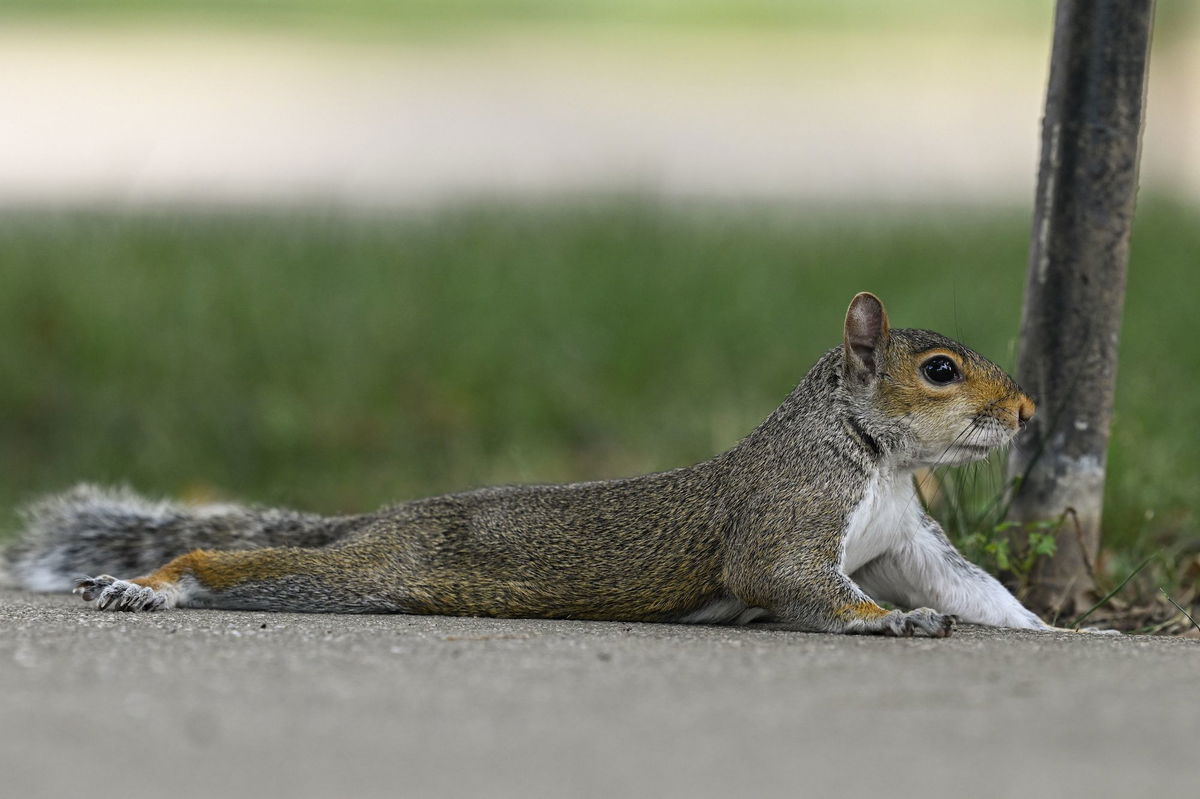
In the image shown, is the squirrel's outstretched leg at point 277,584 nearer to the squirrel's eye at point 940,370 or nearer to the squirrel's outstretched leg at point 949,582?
the squirrel's outstretched leg at point 949,582

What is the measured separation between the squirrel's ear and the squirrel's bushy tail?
1595mm

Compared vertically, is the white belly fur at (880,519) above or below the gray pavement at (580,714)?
above

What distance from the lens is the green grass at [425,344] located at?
24.9 ft

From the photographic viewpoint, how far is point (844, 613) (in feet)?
12.9

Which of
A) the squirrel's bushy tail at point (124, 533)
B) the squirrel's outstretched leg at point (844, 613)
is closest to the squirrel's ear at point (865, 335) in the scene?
the squirrel's outstretched leg at point (844, 613)

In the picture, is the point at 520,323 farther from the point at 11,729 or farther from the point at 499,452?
the point at 11,729

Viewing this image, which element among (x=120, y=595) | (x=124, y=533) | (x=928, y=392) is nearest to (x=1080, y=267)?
(x=928, y=392)

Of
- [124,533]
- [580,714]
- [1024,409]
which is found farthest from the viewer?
[124,533]

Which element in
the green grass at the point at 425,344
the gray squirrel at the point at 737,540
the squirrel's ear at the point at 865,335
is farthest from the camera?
the green grass at the point at 425,344

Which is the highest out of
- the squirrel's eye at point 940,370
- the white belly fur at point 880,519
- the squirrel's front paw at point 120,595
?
the squirrel's eye at point 940,370

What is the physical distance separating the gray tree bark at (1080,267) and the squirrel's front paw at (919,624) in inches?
40.1

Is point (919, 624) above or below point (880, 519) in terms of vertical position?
below

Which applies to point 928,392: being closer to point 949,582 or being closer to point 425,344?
point 949,582

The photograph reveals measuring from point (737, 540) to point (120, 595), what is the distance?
5.36ft
